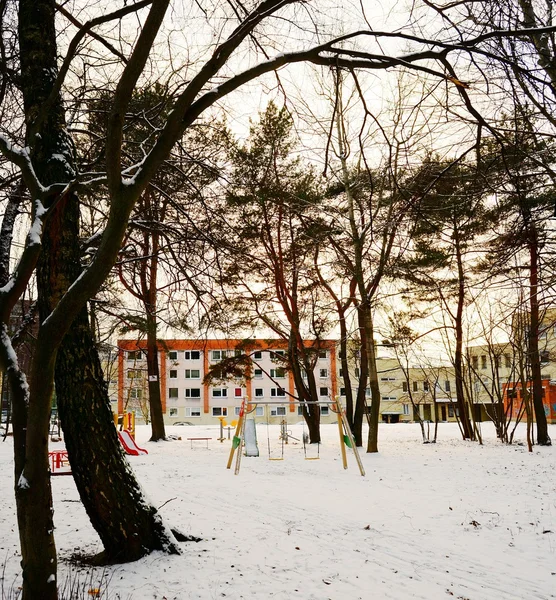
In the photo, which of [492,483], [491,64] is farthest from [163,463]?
[491,64]

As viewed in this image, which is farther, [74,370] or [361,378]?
[361,378]

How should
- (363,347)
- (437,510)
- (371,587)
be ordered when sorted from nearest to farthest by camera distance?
(371,587)
(437,510)
(363,347)

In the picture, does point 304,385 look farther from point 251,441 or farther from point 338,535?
point 338,535

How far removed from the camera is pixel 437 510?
7.28 metres

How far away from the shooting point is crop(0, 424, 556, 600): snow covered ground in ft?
14.0

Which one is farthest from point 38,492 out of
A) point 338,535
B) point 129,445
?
point 129,445

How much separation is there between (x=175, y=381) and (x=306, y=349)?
4035 centimetres

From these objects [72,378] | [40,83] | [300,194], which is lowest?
[72,378]

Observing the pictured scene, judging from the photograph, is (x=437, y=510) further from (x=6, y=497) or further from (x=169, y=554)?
(x=6, y=497)

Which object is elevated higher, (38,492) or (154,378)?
(154,378)

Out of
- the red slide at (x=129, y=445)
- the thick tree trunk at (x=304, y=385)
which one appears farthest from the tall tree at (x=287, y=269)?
the red slide at (x=129, y=445)

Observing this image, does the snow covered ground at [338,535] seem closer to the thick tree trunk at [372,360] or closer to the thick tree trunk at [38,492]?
the thick tree trunk at [38,492]

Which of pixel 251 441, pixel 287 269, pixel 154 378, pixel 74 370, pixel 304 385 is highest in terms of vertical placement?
pixel 287 269

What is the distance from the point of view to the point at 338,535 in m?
5.94
